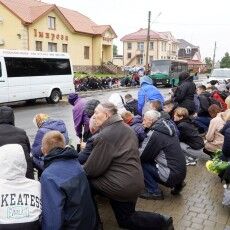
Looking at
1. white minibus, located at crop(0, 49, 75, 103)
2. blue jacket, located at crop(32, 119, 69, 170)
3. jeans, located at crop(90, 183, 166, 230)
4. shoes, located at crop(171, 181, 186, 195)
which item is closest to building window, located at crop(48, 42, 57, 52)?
white minibus, located at crop(0, 49, 75, 103)

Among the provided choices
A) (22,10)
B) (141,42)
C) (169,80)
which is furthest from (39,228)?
(141,42)

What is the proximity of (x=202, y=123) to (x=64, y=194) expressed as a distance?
6616 millimetres

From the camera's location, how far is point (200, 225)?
4887mm

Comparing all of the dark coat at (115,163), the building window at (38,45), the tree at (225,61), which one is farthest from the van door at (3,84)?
the tree at (225,61)

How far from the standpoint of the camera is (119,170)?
4.22m

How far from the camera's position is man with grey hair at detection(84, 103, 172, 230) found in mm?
4148

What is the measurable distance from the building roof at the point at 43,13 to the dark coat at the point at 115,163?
35.9 m

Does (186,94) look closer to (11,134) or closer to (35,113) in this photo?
(11,134)

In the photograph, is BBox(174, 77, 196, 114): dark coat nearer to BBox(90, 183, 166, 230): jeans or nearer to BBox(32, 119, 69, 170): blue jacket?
BBox(32, 119, 69, 170): blue jacket

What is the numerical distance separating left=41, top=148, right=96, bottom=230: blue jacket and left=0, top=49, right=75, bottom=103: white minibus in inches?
577

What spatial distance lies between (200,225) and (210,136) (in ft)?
8.44

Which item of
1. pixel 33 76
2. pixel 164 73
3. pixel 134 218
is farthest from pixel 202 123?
pixel 164 73

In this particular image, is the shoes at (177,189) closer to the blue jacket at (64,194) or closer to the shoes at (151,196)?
the shoes at (151,196)

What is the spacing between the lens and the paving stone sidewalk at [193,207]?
16.1ft
